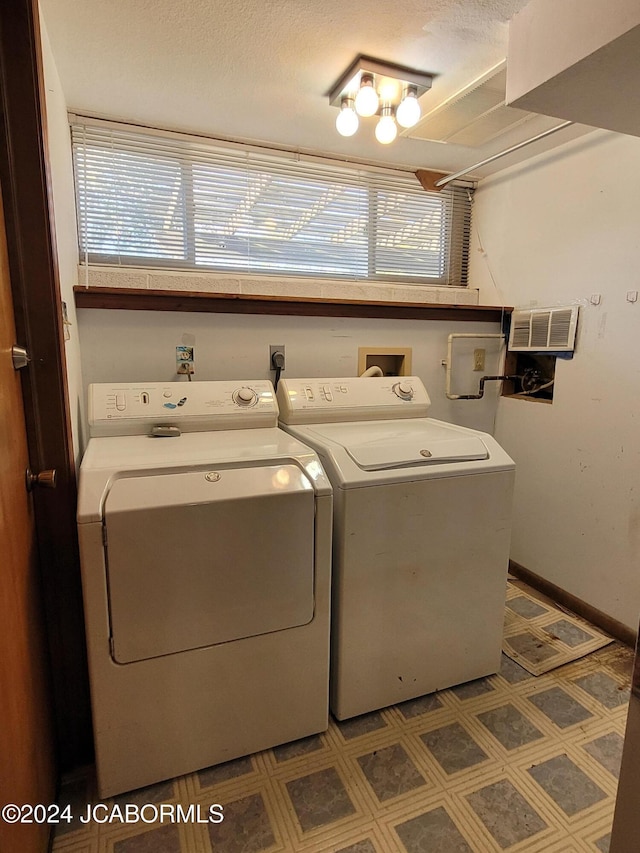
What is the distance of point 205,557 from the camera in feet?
4.10

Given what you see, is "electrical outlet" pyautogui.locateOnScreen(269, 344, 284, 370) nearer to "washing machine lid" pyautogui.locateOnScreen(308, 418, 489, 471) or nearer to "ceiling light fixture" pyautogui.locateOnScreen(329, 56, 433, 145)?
"washing machine lid" pyautogui.locateOnScreen(308, 418, 489, 471)

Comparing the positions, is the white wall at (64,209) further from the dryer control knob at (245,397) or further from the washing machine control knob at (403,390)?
the washing machine control knob at (403,390)

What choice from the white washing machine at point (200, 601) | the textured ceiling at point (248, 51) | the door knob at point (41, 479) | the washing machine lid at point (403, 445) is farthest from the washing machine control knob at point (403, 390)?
the door knob at point (41, 479)

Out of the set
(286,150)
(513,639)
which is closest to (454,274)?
(286,150)

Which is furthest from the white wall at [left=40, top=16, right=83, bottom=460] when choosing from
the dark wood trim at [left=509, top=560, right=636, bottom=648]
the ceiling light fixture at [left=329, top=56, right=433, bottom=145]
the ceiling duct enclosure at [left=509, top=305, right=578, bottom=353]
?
the dark wood trim at [left=509, top=560, right=636, bottom=648]

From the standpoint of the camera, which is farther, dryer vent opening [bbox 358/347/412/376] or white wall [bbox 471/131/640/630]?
dryer vent opening [bbox 358/347/412/376]

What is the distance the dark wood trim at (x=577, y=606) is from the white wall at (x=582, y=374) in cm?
3

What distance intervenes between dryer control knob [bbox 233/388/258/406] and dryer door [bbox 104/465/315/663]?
1.72 ft

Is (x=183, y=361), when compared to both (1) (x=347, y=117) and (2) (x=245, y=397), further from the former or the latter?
(1) (x=347, y=117)

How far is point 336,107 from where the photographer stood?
1863mm

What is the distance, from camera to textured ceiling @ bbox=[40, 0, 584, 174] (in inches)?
52.6

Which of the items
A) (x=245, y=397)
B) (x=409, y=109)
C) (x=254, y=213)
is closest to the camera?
(x=409, y=109)

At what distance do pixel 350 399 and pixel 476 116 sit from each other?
4.12 ft

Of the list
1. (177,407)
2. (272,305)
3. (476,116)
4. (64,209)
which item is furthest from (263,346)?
(476,116)
